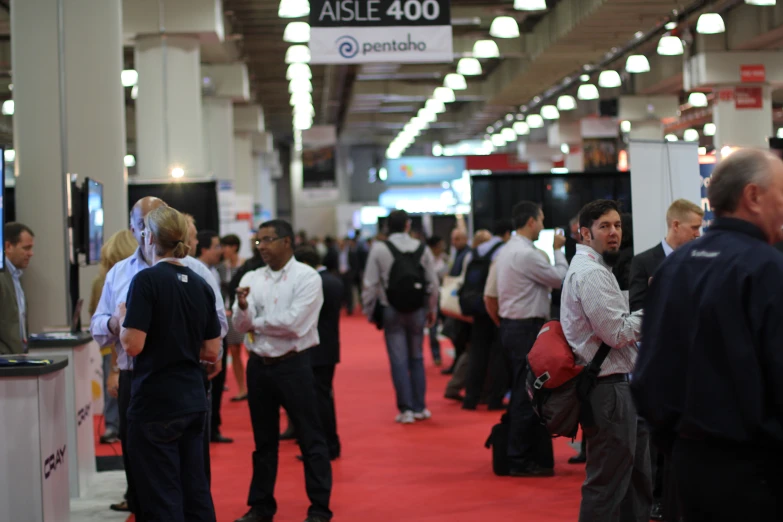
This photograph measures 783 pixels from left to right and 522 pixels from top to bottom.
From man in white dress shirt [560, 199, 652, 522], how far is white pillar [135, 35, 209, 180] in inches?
344

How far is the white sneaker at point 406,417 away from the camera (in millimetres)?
8844

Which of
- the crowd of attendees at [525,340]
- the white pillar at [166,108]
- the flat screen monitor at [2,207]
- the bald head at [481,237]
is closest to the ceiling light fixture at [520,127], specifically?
the white pillar at [166,108]

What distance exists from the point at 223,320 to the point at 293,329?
1.34 ft

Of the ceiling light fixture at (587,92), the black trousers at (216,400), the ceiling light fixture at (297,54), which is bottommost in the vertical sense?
the black trousers at (216,400)

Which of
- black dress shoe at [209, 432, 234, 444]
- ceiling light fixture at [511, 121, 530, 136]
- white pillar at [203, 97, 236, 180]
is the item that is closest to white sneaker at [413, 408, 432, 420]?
black dress shoe at [209, 432, 234, 444]

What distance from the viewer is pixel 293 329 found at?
5125 mm

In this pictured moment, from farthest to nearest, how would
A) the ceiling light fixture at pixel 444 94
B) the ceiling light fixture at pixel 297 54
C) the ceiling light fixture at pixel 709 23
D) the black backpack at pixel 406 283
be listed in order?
the ceiling light fixture at pixel 444 94 → the ceiling light fixture at pixel 297 54 → the ceiling light fixture at pixel 709 23 → the black backpack at pixel 406 283

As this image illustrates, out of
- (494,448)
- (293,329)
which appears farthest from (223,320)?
(494,448)

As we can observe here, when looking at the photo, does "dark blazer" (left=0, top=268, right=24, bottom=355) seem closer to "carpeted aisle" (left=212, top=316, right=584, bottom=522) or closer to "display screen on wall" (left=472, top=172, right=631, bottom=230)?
"carpeted aisle" (left=212, top=316, right=584, bottom=522)

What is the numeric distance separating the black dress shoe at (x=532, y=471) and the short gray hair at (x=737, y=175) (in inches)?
168

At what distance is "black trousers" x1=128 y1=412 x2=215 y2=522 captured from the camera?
13.1 ft

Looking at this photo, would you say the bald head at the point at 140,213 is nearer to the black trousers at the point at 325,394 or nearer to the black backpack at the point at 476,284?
the black trousers at the point at 325,394

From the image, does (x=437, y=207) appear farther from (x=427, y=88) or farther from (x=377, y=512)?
(x=377, y=512)

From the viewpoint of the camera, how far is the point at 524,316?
6.75 m
